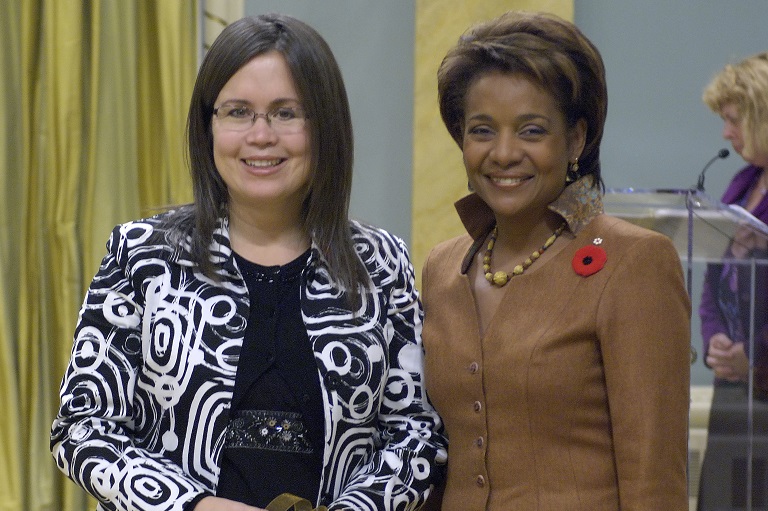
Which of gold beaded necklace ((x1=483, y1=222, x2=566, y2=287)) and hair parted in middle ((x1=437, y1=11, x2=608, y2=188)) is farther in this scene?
gold beaded necklace ((x1=483, y1=222, x2=566, y2=287))

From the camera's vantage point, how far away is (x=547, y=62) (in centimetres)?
187

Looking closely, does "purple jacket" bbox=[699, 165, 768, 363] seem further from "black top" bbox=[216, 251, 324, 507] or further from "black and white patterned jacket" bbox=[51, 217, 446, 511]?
"black top" bbox=[216, 251, 324, 507]

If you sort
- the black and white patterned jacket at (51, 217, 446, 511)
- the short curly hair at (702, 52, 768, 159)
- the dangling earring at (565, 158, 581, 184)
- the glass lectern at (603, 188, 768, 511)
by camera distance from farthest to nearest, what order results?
the short curly hair at (702, 52, 768, 159)
the glass lectern at (603, 188, 768, 511)
the dangling earring at (565, 158, 581, 184)
the black and white patterned jacket at (51, 217, 446, 511)

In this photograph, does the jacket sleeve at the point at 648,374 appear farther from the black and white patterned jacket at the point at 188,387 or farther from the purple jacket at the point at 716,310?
the purple jacket at the point at 716,310

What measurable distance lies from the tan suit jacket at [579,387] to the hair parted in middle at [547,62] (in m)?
0.20

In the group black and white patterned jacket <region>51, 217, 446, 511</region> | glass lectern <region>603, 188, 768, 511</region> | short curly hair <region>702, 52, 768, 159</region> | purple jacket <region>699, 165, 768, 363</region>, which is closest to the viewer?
black and white patterned jacket <region>51, 217, 446, 511</region>

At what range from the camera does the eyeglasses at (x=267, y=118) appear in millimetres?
1938

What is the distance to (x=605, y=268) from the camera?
1.84 m

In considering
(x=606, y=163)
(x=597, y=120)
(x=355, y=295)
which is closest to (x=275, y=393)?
(x=355, y=295)

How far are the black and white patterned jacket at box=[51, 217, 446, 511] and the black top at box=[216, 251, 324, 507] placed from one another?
0.06ft

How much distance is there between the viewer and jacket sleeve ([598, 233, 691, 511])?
175cm

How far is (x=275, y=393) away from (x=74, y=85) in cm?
204

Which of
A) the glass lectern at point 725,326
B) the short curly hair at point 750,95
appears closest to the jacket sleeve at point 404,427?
the glass lectern at point 725,326

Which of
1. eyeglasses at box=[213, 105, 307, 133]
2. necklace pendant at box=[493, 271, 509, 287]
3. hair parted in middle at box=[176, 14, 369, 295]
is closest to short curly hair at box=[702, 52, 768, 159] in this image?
necklace pendant at box=[493, 271, 509, 287]
